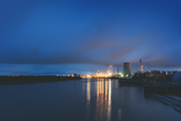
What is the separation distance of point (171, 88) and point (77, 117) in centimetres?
1945

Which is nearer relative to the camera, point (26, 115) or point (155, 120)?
point (155, 120)

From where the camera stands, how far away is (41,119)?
10.5m

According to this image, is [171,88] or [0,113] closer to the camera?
[0,113]

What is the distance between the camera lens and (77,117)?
11000mm

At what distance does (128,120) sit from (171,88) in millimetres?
17065

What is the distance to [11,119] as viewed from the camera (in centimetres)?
1044

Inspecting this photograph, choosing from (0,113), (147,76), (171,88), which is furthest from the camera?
(147,76)

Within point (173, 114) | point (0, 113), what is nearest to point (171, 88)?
point (173, 114)

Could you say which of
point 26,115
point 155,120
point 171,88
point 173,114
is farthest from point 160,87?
point 26,115

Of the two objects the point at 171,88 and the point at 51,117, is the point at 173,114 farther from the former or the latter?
the point at 171,88

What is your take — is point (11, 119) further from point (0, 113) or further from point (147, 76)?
point (147, 76)

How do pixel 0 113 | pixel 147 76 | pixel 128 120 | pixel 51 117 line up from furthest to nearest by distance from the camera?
1. pixel 147 76
2. pixel 0 113
3. pixel 51 117
4. pixel 128 120

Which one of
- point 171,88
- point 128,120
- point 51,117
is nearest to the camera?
point 128,120

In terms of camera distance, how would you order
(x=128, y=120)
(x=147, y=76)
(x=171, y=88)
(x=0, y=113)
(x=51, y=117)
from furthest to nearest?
(x=147, y=76) → (x=171, y=88) → (x=0, y=113) → (x=51, y=117) → (x=128, y=120)
